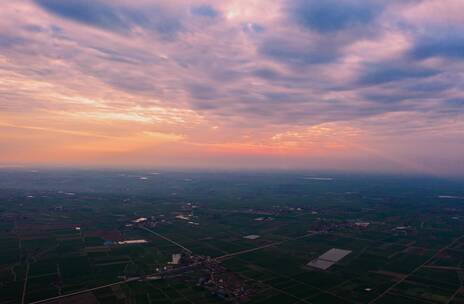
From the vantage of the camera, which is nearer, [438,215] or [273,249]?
[273,249]

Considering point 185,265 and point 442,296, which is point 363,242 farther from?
point 185,265

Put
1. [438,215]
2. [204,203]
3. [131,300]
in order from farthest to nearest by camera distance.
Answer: [204,203]
[438,215]
[131,300]

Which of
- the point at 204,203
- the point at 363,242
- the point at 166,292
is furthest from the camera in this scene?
the point at 204,203

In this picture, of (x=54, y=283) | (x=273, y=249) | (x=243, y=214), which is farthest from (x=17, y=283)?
(x=243, y=214)

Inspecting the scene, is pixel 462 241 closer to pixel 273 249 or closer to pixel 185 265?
pixel 273 249

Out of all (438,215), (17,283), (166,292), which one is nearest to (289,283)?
(166,292)

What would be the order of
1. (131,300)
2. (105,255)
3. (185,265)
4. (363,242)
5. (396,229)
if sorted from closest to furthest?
(131,300) → (185,265) → (105,255) → (363,242) → (396,229)

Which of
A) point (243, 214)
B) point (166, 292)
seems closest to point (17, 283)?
point (166, 292)

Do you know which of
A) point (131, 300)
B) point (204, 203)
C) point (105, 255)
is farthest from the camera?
point (204, 203)

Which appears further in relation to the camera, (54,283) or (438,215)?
(438,215)
